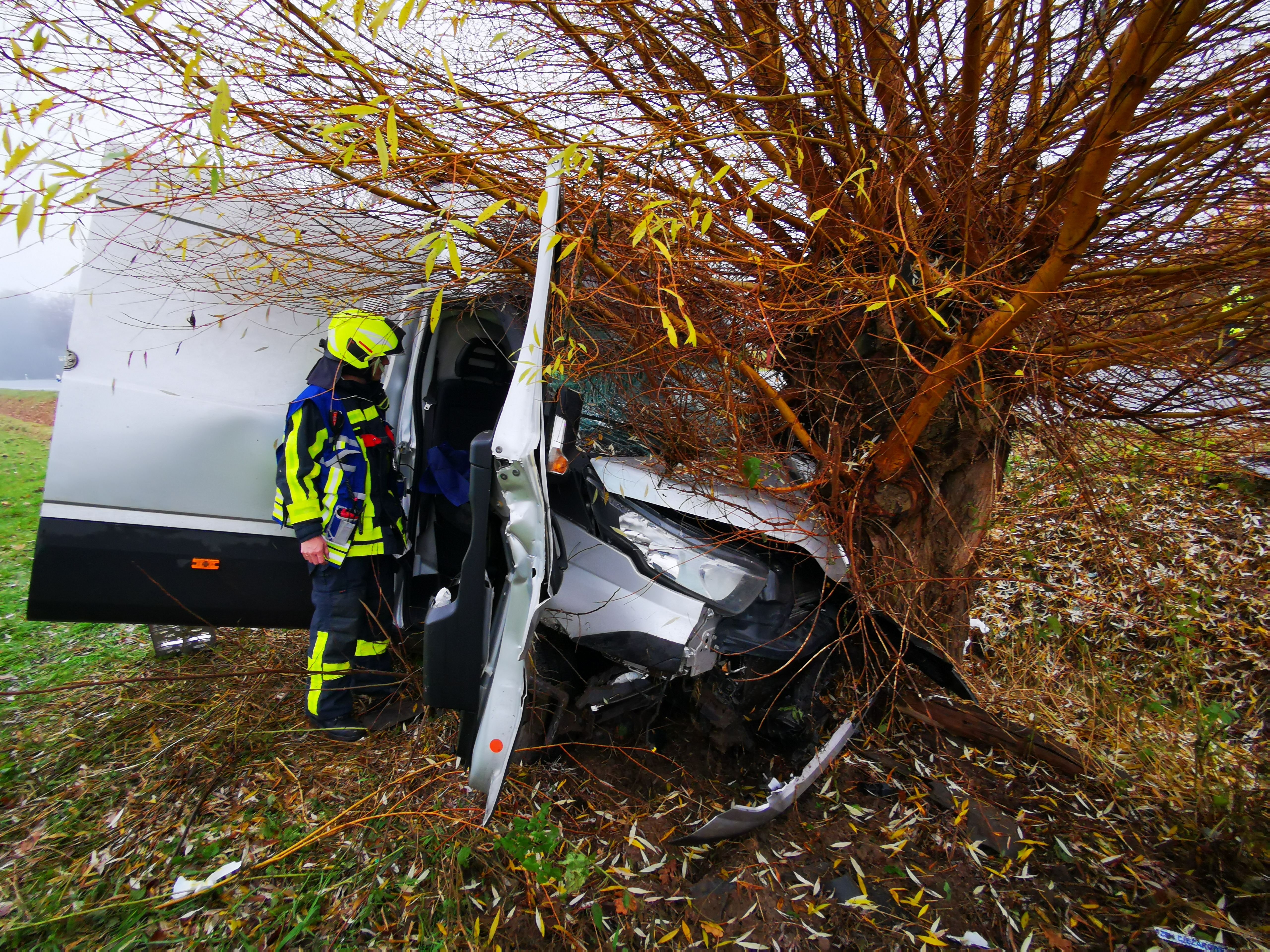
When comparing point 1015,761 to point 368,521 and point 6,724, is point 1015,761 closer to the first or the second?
point 368,521

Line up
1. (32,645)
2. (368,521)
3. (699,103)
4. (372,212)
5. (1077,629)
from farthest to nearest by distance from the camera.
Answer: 1. (1077,629)
2. (32,645)
3. (368,521)
4. (372,212)
5. (699,103)

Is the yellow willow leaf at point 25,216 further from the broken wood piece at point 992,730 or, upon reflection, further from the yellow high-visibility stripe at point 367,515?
the broken wood piece at point 992,730

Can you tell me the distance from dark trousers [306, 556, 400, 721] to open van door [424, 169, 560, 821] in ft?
3.53

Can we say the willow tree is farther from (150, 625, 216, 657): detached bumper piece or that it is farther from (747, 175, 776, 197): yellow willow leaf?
(150, 625, 216, 657): detached bumper piece

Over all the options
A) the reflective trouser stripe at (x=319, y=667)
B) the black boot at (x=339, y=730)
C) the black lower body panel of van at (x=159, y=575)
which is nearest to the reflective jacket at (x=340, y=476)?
the black lower body panel of van at (x=159, y=575)

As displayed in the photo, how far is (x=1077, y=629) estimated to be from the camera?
4.01 meters

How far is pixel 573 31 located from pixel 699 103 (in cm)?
57

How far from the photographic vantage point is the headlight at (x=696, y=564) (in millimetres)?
2543

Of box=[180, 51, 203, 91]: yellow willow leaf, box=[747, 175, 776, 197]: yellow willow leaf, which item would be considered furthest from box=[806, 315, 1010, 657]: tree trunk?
box=[180, 51, 203, 91]: yellow willow leaf

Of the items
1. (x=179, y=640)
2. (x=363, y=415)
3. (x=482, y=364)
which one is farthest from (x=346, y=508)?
(x=179, y=640)

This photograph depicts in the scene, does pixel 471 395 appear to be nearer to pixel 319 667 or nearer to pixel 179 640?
pixel 319 667

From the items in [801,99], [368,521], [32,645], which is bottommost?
[32,645]

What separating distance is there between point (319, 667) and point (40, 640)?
2.21 m

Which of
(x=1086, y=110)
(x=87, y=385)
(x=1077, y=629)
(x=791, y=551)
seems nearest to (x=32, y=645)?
(x=87, y=385)
